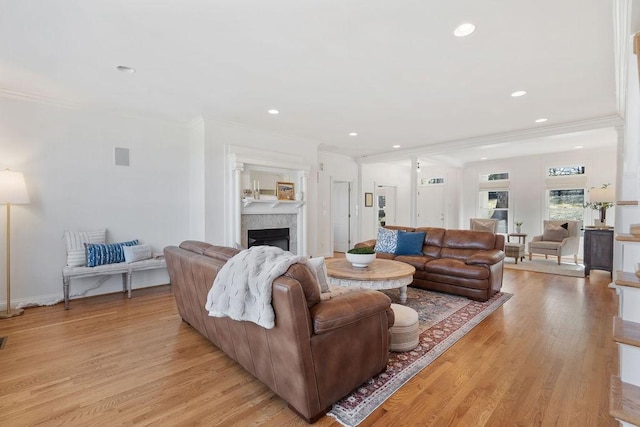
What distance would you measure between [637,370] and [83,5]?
138 inches

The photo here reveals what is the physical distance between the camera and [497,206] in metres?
8.55

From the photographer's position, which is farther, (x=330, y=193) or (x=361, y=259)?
(x=330, y=193)

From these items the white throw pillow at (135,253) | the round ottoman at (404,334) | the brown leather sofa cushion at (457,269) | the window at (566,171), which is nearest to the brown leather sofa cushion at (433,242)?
the brown leather sofa cushion at (457,269)

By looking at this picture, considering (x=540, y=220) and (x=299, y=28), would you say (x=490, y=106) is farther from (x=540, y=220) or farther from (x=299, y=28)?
(x=540, y=220)

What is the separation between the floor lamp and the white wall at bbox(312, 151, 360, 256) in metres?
4.89

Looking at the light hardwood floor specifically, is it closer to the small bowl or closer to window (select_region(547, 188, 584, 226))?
the small bowl

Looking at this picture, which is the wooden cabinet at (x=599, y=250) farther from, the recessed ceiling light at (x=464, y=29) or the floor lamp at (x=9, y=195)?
the floor lamp at (x=9, y=195)

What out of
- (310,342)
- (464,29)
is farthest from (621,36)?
(310,342)

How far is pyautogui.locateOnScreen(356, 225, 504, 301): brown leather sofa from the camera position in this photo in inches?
151

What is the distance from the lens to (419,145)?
659 cm

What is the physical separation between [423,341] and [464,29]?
259 cm

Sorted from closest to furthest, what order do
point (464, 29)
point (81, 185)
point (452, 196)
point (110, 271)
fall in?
point (464, 29) → point (110, 271) → point (81, 185) → point (452, 196)

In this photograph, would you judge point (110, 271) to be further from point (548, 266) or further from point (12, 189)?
point (548, 266)

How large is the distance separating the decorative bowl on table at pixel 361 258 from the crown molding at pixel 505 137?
12.4ft
